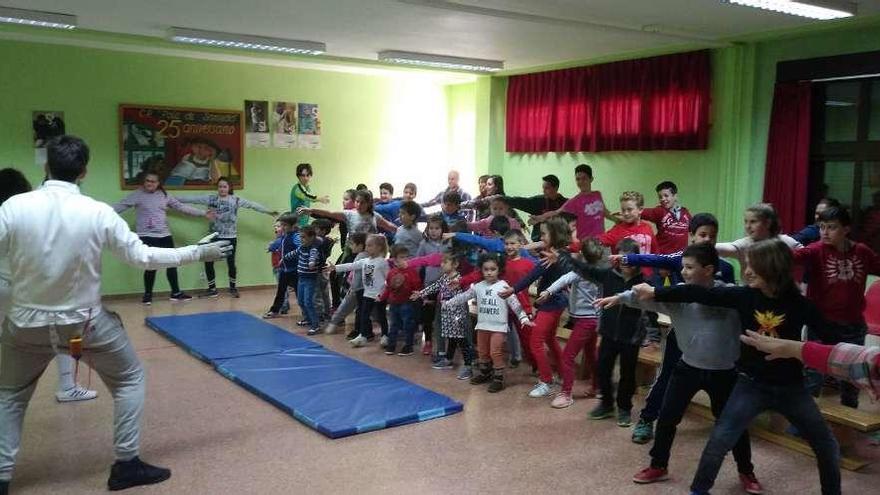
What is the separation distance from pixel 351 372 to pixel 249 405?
0.86 m

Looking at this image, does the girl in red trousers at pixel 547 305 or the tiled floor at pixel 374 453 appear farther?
the girl in red trousers at pixel 547 305

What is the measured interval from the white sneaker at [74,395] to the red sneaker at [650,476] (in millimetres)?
3669

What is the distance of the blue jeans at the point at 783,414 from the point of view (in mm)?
3182

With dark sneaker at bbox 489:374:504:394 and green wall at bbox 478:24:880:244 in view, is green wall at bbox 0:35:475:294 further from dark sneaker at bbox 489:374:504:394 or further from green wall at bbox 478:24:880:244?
dark sneaker at bbox 489:374:504:394

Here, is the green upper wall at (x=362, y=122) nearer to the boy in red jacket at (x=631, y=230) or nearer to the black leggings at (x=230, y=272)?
the black leggings at (x=230, y=272)

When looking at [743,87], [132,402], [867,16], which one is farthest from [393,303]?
[867,16]

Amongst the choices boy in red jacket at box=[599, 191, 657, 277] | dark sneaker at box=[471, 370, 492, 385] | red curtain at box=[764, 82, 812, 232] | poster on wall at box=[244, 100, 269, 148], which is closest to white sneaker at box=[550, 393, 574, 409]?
dark sneaker at box=[471, 370, 492, 385]

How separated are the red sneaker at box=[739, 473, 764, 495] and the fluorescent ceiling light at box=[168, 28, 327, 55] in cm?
626

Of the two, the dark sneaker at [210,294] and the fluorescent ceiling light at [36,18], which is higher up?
the fluorescent ceiling light at [36,18]

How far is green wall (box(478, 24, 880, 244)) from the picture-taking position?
693cm

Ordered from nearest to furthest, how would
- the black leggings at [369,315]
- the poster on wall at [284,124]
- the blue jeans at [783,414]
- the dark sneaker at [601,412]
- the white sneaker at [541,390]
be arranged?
the blue jeans at [783,414]
the dark sneaker at [601,412]
the white sneaker at [541,390]
the black leggings at [369,315]
the poster on wall at [284,124]

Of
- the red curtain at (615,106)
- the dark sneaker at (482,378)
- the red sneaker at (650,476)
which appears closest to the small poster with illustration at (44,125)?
the red curtain at (615,106)

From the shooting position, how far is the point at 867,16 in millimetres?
6250

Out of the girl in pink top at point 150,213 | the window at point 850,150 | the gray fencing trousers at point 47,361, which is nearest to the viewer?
the gray fencing trousers at point 47,361
